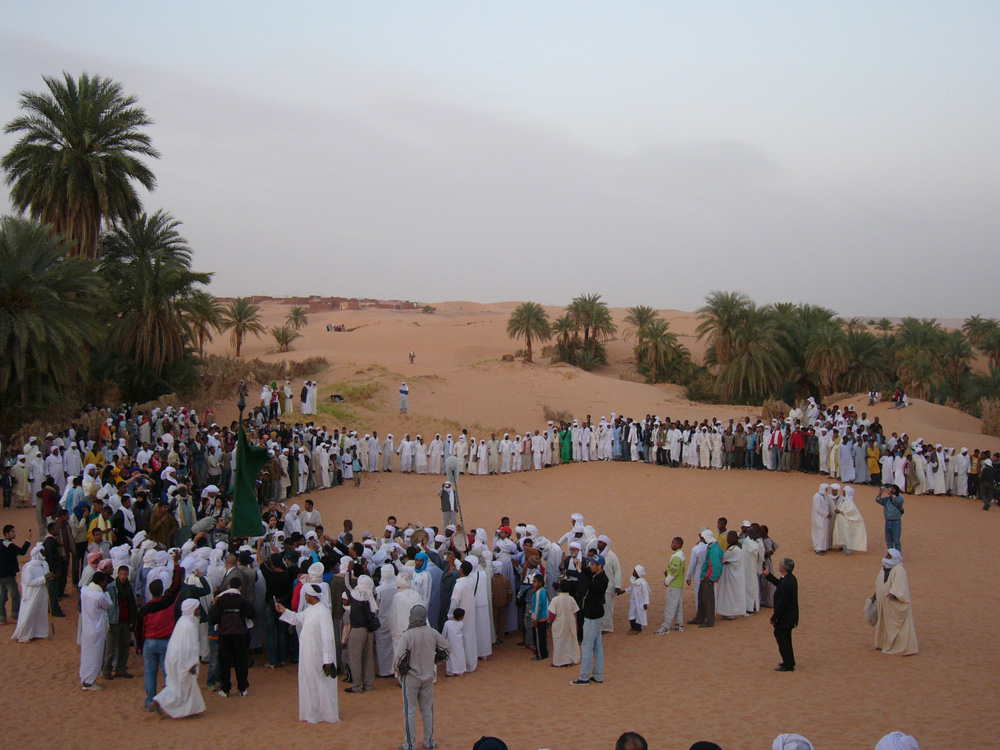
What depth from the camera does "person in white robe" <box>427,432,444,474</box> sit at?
23453 mm

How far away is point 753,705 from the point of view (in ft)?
27.0

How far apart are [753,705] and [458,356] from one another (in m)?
51.1

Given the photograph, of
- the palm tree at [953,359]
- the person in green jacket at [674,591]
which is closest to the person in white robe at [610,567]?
the person in green jacket at [674,591]

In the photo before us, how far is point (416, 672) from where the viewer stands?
23.3ft

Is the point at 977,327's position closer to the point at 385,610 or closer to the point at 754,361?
the point at 754,361

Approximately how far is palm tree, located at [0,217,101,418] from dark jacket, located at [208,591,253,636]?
14.8 metres

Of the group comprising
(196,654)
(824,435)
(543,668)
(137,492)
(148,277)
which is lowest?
(543,668)

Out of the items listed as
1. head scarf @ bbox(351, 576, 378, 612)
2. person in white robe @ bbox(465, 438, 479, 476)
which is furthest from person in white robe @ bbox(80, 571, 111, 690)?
person in white robe @ bbox(465, 438, 479, 476)

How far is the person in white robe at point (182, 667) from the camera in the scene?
783 cm

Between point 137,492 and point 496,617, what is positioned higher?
point 137,492

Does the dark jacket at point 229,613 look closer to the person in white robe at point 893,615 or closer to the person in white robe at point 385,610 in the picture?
the person in white robe at point 385,610

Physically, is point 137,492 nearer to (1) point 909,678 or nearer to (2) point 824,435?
(1) point 909,678

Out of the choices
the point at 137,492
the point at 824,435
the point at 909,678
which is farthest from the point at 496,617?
the point at 824,435

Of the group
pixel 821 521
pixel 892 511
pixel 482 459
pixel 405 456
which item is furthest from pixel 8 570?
pixel 482 459
